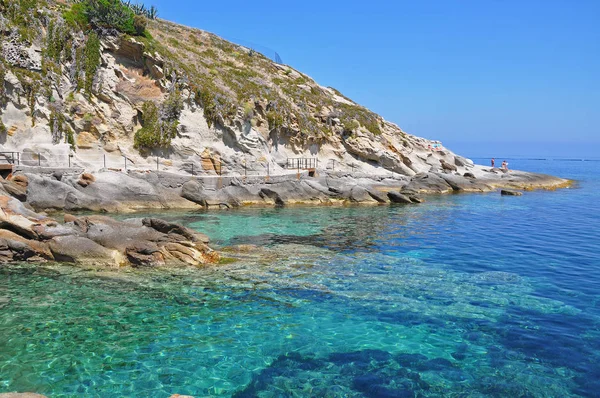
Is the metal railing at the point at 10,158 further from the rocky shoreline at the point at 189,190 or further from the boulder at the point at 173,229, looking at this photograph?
the boulder at the point at 173,229

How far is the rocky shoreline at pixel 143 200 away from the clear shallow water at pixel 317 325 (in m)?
1.22

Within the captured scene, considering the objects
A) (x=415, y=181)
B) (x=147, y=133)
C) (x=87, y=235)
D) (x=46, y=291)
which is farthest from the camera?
(x=415, y=181)

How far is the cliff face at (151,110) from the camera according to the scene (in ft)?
111

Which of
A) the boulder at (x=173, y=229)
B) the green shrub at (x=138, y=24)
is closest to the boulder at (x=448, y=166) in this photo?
the green shrub at (x=138, y=24)

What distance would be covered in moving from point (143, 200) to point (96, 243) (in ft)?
48.3

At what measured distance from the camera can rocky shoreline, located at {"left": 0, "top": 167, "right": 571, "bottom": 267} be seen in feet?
55.5

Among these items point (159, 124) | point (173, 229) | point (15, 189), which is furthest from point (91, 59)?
point (173, 229)

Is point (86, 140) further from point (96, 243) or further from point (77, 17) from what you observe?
point (96, 243)

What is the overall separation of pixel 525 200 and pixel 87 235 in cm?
4005

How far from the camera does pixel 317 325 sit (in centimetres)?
1172

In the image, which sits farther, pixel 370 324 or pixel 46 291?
pixel 46 291

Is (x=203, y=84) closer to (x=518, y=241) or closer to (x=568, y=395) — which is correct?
(x=518, y=241)

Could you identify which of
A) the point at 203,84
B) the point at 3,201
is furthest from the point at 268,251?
the point at 203,84

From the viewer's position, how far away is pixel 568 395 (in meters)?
8.45
